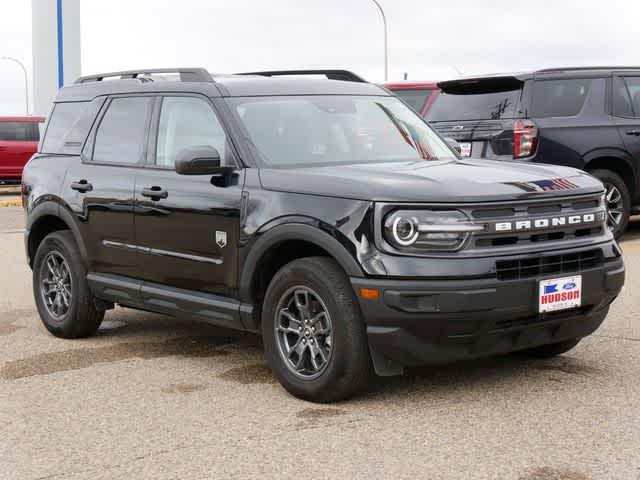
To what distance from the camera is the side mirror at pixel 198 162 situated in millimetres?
5953

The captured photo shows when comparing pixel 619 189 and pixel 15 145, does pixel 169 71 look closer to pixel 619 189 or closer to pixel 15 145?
pixel 619 189

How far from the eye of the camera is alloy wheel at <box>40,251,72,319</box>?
298 inches

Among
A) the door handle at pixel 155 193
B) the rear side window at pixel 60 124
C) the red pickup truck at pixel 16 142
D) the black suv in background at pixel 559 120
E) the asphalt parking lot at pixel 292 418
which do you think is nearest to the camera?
the asphalt parking lot at pixel 292 418

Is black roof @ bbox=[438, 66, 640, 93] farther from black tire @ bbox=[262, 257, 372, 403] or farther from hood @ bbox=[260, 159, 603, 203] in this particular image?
black tire @ bbox=[262, 257, 372, 403]

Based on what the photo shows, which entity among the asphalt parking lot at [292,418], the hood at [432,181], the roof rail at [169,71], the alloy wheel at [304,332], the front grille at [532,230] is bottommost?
the asphalt parking lot at [292,418]

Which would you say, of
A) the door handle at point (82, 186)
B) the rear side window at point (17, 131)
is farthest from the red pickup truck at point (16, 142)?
the door handle at point (82, 186)

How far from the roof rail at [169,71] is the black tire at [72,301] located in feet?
3.75

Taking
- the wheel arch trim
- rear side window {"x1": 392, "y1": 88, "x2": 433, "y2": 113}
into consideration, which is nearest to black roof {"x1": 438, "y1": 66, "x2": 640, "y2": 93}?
rear side window {"x1": 392, "y1": 88, "x2": 433, "y2": 113}

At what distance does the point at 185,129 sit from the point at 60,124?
164 cm

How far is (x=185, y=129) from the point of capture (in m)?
6.61

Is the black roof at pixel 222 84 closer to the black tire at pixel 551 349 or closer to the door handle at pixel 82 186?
the door handle at pixel 82 186

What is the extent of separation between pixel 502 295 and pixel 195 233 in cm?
190

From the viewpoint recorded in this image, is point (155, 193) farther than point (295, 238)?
Yes

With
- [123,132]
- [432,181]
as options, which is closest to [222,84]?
[123,132]
